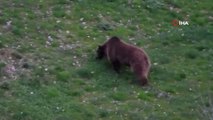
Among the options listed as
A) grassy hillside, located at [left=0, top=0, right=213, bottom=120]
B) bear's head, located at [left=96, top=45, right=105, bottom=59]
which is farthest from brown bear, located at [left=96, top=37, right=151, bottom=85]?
grassy hillside, located at [left=0, top=0, right=213, bottom=120]

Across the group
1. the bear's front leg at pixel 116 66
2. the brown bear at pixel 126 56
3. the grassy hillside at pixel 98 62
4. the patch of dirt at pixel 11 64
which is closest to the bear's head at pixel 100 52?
the brown bear at pixel 126 56

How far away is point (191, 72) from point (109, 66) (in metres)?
1.81

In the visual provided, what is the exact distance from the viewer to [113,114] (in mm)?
12695

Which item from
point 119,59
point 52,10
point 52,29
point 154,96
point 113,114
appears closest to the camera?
point 113,114

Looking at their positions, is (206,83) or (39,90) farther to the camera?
(206,83)

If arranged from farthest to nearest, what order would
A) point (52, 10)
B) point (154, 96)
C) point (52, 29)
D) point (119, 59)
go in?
point (52, 10) → point (52, 29) → point (119, 59) → point (154, 96)

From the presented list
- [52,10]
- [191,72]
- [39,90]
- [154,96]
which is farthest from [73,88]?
[52,10]

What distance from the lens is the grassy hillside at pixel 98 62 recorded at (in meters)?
12.9

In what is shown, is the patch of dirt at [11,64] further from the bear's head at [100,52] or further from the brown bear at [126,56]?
the brown bear at [126,56]

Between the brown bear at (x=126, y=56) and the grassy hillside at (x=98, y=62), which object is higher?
the brown bear at (x=126, y=56)

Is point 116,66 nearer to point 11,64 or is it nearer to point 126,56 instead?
point 126,56

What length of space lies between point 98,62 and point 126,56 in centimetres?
87

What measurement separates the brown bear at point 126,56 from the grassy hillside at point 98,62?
20cm

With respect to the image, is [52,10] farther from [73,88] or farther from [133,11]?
[73,88]
